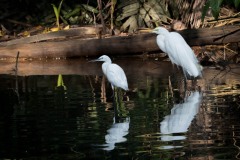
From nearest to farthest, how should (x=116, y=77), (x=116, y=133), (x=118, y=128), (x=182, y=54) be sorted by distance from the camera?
1. (x=116, y=133)
2. (x=118, y=128)
3. (x=116, y=77)
4. (x=182, y=54)

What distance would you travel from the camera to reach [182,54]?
1035 cm

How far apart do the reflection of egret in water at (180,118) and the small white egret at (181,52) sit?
3.51ft

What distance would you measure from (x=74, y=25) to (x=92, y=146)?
1448cm

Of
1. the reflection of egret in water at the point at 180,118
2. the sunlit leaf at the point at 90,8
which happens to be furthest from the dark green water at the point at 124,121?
the sunlit leaf at the point at 90,8

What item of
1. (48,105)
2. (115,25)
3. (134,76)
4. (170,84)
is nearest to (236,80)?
(170,84)

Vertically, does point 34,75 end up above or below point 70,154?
above

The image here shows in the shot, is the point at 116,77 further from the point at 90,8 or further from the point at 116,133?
the point at 90,8

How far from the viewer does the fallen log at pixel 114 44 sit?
→ 1494 cm

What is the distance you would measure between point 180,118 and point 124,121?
0.66m

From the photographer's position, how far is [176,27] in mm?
17141

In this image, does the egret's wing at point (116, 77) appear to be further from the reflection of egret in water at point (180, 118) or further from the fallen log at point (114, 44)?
the fallen log at point (114, 44)

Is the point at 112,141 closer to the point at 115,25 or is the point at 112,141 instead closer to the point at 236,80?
the point at 236,80

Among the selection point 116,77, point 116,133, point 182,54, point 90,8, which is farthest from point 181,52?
point 90,8

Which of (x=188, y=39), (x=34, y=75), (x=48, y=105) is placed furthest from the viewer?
(x=188, y=39)
